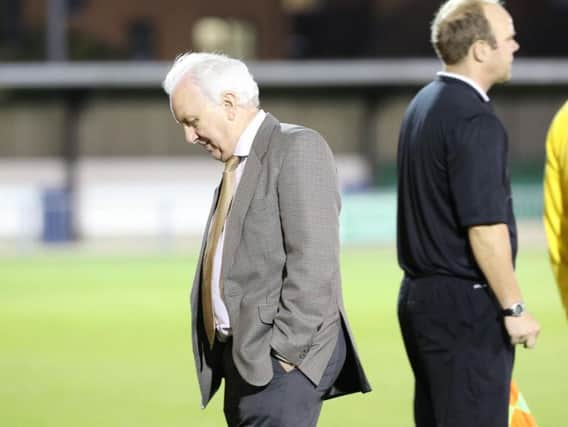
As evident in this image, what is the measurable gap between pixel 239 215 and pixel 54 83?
2806 centimetres

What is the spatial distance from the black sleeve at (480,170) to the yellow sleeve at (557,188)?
0.35 meters

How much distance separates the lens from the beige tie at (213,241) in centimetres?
418

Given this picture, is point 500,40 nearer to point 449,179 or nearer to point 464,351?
point 449,179

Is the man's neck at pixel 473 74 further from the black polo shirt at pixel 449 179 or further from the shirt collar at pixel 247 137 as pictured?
the shirt collar at pixel 247 137

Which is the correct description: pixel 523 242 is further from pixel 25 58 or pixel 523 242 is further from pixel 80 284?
pixel 25 58

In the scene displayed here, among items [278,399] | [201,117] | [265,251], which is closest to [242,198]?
[265,251]

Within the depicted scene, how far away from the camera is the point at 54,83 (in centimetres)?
3150

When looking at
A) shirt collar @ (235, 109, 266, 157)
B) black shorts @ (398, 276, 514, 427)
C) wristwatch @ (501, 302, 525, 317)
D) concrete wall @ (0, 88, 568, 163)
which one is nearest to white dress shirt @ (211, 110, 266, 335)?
shirt collar @ (235, 109, 266, 157)

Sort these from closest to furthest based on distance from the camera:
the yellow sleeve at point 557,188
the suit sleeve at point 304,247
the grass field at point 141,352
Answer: the suit sleeve at point 304,247 → the yellow sleeve at point 557,188 → the grass field at point 141,352

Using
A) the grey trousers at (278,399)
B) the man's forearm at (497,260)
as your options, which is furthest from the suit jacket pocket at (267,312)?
the man's forearm at (497,260)

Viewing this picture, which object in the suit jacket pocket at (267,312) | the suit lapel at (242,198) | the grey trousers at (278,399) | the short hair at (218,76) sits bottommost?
the grey trousers at (278,399)

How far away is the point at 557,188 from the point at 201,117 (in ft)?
4.34

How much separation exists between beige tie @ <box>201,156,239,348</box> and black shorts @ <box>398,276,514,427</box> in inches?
29.8

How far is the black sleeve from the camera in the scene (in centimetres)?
430
